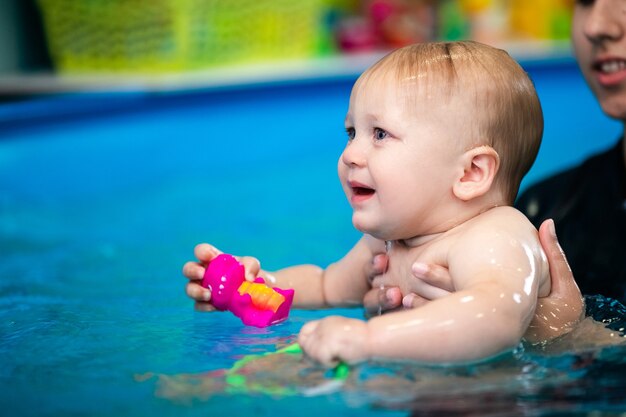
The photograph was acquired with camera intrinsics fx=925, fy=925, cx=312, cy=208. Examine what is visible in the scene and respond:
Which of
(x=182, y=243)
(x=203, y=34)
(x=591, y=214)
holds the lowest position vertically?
(x=182, y=243)

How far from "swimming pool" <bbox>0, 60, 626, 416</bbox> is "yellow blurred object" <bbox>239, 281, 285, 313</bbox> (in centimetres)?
5

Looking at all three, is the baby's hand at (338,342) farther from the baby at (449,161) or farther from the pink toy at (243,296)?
the pink toy at (243,296)

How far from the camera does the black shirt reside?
1.95 metres

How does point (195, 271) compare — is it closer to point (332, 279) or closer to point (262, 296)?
point (262, 296)

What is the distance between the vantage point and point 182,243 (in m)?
2.83

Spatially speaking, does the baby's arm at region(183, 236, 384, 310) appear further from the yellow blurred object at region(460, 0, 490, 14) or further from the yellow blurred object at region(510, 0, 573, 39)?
the yellow blurred object at region(510, 0, 573, 39)

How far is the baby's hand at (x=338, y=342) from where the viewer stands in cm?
126

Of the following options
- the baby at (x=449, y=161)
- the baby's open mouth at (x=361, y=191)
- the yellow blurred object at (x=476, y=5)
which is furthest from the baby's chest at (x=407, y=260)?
the yellow blurred object at (x=476, y=5)

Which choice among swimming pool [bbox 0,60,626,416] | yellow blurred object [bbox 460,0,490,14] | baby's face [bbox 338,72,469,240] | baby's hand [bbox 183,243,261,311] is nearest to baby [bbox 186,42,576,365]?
baby's face [bbox 338,72,469,240]

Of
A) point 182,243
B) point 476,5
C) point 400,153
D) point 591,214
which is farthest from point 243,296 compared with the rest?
point 476,5

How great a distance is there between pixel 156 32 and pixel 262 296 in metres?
2.89

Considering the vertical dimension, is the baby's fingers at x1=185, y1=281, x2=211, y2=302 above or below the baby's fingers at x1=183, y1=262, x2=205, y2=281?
below

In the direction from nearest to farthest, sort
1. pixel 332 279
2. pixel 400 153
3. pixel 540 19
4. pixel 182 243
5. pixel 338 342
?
pixel 338 342
pixel 400 153
pixel 332 279
pixel 182 243
pixel 540 19

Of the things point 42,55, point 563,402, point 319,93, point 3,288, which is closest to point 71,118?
point 42,55
